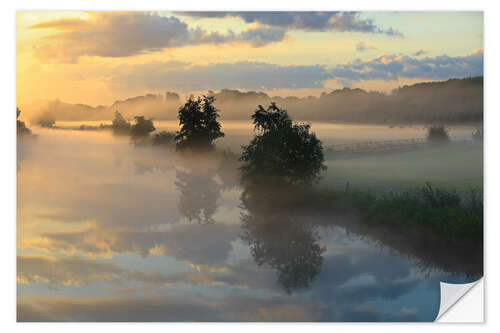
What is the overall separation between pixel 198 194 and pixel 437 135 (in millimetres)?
5062

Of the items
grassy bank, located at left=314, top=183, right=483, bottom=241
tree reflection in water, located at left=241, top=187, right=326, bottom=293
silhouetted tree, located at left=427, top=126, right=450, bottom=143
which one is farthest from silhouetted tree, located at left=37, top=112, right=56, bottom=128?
silhouetted tree, located at left=427, top=126, right=450, bottom=143

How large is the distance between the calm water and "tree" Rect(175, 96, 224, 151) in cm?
59

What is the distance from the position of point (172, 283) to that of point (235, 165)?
273 centimetres

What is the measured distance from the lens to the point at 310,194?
9102 mm

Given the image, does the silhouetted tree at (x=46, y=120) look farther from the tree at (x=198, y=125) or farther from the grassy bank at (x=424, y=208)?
the grassy bank at (x=424, y=208)

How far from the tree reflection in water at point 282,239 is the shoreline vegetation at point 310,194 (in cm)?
2

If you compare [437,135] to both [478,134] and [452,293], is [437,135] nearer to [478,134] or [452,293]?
[478,134]

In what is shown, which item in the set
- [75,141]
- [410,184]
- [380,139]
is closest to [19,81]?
[75,141]

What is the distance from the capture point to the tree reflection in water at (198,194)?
919 cm

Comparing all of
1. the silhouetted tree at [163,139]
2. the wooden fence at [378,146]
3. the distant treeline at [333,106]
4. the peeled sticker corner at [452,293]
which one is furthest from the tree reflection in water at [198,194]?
the peeled sticker corner at [452,293]

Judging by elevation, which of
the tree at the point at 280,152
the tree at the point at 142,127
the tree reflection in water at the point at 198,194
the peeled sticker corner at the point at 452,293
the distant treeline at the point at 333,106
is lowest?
the peeled sticker corner at the point at 452,293
